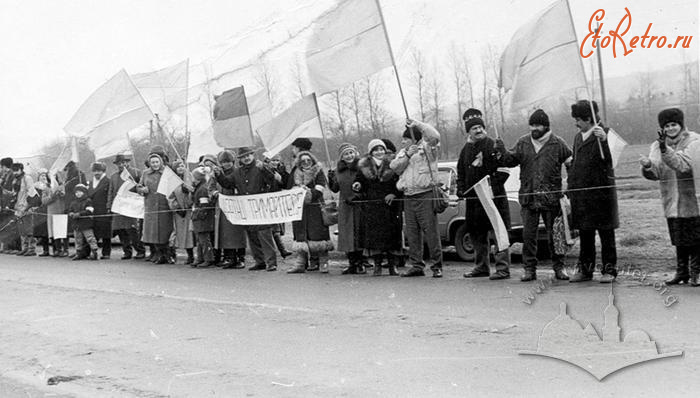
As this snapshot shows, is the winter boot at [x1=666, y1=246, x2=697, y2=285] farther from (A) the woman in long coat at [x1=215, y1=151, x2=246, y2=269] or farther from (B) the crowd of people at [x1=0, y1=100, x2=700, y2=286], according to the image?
(A) the woman in long coat at [x1=215, y1=151, x2=246, y2=269]

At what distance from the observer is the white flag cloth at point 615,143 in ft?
30.9

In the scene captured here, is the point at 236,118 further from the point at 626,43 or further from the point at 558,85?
the point at 626,43

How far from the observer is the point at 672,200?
29.5 feet

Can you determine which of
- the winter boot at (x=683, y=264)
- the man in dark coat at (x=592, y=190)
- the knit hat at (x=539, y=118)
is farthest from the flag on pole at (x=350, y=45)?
the winter boot at (x=683, y=264)

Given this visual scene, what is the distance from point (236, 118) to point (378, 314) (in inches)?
249

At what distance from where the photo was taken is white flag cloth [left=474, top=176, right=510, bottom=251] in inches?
414

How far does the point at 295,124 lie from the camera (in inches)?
504

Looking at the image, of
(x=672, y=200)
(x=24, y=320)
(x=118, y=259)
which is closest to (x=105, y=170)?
(x=118, y=259)

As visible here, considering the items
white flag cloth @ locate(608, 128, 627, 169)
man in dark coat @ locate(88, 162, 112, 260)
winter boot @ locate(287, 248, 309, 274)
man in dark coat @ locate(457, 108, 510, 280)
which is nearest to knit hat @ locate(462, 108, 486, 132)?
man in dark coat @ locate(457, 108, 510, 280)

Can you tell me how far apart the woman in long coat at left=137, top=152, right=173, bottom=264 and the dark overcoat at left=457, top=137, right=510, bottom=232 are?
660cm

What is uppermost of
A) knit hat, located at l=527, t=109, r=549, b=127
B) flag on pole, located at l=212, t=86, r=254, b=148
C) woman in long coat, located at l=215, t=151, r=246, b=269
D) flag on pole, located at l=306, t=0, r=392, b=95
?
flag on pole, located at l=306, t=0, r=392, b=95

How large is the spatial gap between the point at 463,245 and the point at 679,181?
211 inches

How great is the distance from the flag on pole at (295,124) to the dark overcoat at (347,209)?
70 cm

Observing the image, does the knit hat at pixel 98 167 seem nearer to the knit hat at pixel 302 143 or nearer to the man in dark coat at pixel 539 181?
the knit hat at pixel 302 143
